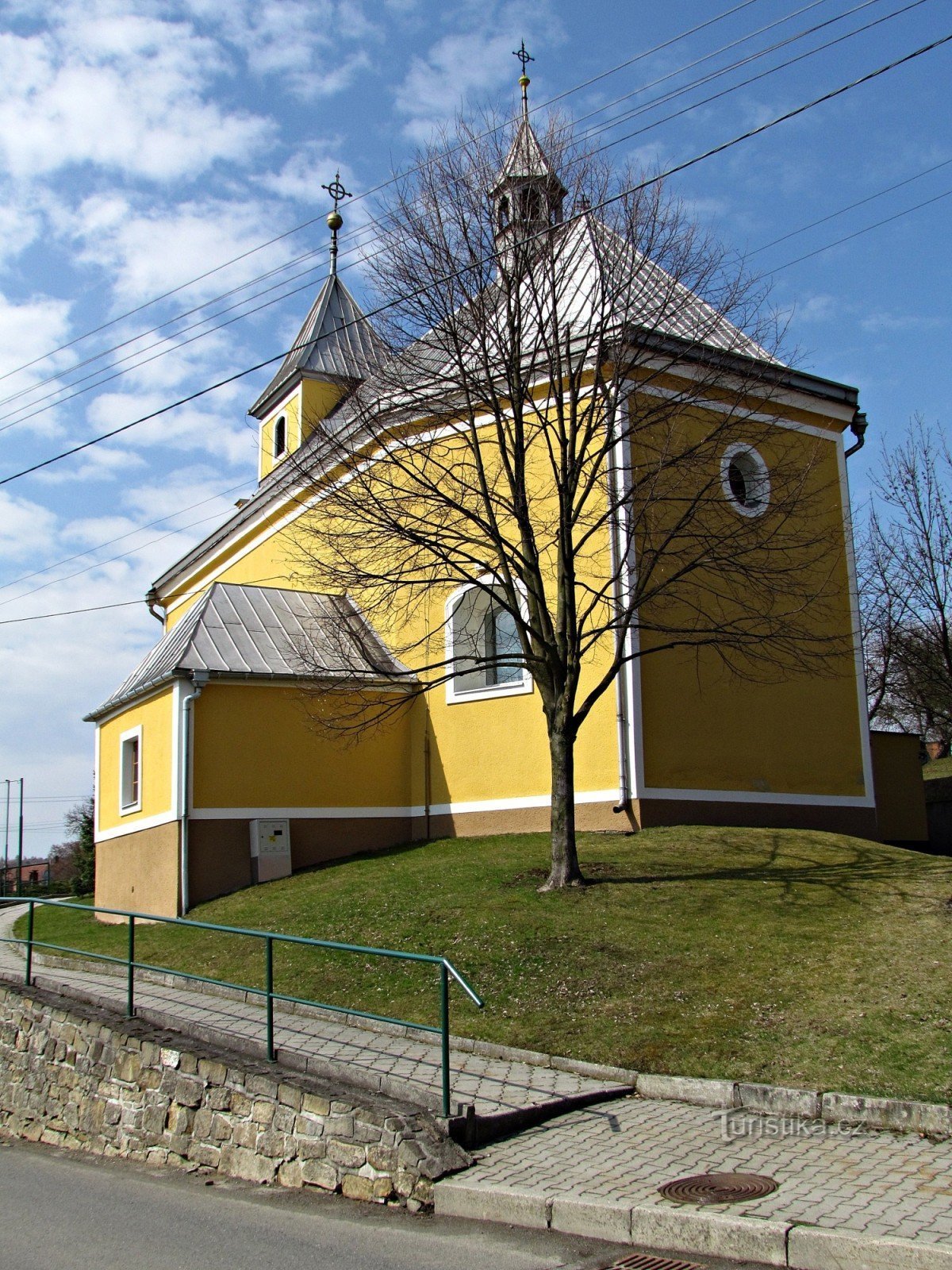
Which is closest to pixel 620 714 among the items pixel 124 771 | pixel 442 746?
pixel 442 746

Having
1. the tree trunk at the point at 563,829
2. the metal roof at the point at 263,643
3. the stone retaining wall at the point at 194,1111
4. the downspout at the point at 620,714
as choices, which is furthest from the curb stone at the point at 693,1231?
the metal roof at the point at 263,643

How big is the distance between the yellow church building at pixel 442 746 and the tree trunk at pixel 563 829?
222 cm

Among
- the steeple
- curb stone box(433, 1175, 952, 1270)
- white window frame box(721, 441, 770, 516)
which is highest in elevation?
the steeple

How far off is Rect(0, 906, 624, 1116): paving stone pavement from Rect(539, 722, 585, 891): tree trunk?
10.5ft

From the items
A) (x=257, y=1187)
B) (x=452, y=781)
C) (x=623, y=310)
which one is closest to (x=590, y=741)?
(x=452, y=781)

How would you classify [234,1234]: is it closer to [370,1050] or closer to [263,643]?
[370,1050]

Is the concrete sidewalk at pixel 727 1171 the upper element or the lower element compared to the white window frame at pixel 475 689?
lower

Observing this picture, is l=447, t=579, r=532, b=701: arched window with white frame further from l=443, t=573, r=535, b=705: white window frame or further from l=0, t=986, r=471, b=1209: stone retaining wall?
l=0, t=986, r=471, b=1209: stone retaining wall

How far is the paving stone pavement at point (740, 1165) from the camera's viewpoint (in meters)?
5.79

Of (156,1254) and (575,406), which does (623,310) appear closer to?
(575,406)

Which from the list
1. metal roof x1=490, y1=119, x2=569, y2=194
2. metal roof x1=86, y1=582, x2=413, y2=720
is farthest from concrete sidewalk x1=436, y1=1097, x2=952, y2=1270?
metal roof x1=490, y1=119, x2=569, y2=194

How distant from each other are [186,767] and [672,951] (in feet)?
28.2

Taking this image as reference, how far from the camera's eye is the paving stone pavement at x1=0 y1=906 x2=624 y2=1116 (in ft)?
26.2

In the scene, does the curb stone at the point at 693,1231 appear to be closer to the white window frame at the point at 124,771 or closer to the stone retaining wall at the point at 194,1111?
the stone retaining wall at the point at 194,1111
